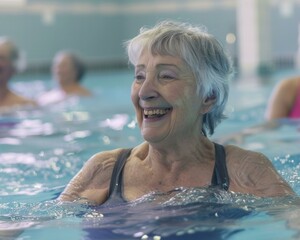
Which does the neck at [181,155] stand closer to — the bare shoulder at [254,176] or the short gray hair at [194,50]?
the bare shoulder at [254,176]

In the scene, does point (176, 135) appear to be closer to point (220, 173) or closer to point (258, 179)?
point (220, 173)

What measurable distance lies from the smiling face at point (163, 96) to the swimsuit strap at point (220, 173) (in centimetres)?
23

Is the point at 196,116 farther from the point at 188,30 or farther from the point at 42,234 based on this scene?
the point at 42,234

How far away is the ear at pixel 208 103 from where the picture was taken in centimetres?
340

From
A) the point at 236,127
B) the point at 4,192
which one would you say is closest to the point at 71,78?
the point at 236,127

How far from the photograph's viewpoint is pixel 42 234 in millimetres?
3088

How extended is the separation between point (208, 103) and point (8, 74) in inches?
200

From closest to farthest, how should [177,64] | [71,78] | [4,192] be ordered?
[177,64] < [4,192] < [71,78]

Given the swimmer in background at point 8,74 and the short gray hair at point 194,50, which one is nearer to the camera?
the short gray hair at point 194,50

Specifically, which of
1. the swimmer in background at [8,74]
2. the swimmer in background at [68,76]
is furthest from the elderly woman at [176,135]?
the swimmer in background at [68,76]

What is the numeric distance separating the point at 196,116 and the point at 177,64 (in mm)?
282

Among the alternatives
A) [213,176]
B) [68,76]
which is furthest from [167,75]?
[68,76]

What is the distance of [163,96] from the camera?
10.5 ft

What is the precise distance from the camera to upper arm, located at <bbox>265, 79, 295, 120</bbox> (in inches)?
241
